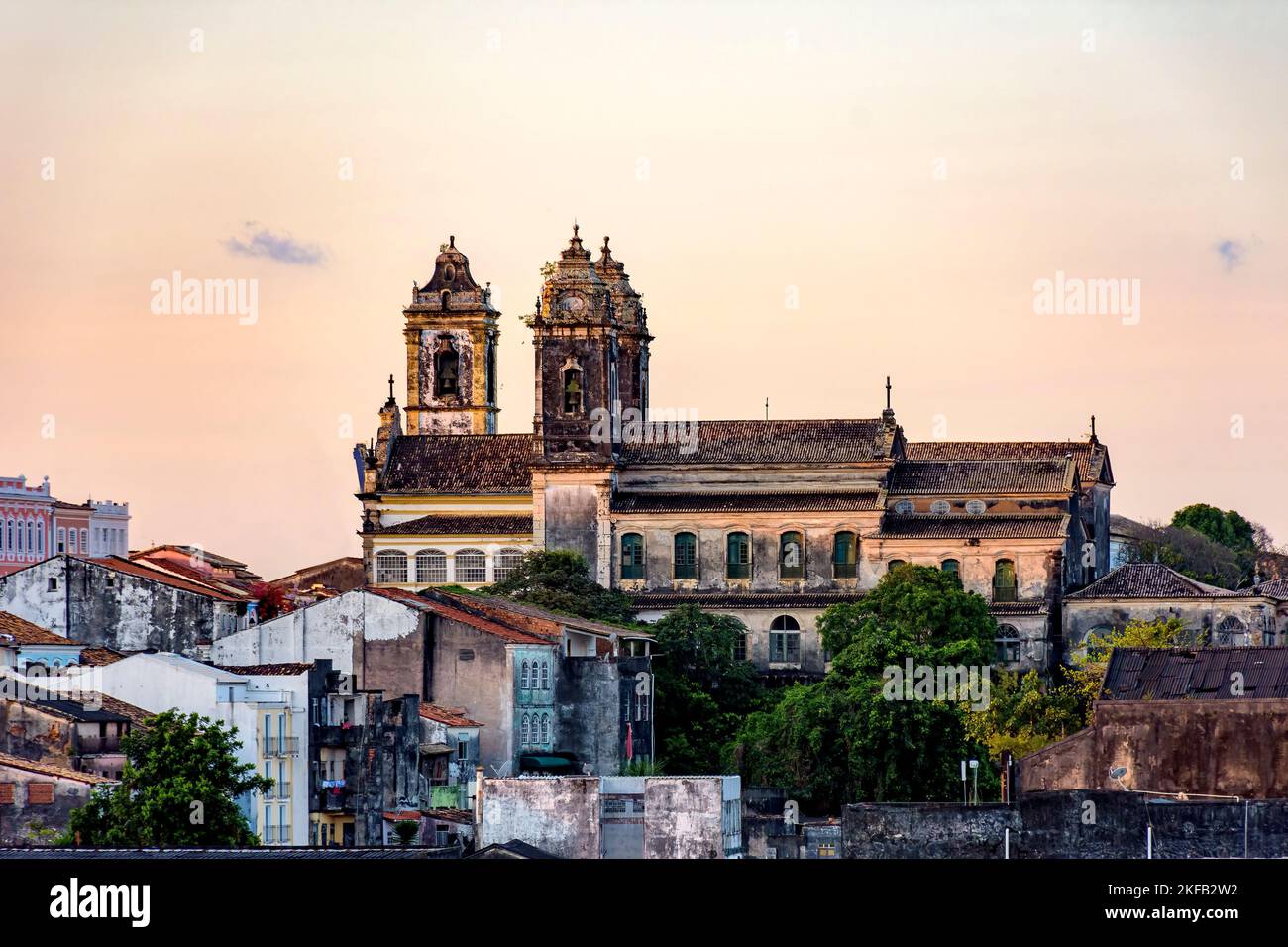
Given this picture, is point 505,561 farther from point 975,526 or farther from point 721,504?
point 975,526

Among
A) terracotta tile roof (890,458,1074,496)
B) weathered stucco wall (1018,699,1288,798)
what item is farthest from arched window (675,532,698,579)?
weathered stucco wall (1018,699,1288,798)

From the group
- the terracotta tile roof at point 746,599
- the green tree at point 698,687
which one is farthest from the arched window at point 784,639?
the green tree at point 698,687

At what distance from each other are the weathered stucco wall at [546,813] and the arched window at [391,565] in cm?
3920

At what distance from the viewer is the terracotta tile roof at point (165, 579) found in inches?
2392

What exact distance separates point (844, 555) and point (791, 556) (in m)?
1.54

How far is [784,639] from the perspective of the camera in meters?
74.3

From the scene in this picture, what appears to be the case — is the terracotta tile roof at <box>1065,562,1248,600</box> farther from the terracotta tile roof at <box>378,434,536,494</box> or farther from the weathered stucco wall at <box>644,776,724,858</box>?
the weathered stucco wall at <box>644,776,724,858</box>

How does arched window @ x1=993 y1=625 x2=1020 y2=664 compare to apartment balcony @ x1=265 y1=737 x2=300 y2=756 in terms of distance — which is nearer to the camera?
apartment balcony @ x1=265 y1=737 x2=300 y2=756

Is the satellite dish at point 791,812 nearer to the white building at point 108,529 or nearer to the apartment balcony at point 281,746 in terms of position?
the apartment balcony at point 281,746

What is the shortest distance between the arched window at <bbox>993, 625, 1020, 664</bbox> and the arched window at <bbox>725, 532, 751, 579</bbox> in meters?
7.95

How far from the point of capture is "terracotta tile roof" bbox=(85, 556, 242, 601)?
199 feet
